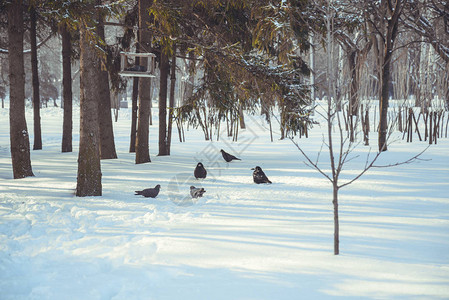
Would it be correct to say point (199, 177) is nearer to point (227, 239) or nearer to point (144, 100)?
point (144, 100)

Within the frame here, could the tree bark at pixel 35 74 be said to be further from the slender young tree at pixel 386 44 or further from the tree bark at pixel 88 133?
the slender young tree at pixel 386 44

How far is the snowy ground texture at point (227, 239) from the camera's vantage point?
3236 mm

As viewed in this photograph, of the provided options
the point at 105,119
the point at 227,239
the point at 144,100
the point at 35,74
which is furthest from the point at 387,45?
the point at 35,74

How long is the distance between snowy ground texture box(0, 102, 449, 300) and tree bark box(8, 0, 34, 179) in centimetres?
51

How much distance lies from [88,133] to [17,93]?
105 inches

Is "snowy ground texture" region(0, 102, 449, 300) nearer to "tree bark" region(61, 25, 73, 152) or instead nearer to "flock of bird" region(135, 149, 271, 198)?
"flock of bird" region(135, 149, 271, 198)

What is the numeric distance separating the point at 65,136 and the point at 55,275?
1047 cm

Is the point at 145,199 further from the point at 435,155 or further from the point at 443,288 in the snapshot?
the point at 435,155

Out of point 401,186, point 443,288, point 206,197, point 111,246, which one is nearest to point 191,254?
point 111,246

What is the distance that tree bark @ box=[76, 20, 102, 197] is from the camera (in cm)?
653

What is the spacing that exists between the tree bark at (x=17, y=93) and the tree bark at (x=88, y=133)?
238cm

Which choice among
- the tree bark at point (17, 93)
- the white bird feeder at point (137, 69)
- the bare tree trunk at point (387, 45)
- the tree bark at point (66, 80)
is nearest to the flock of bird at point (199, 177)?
the white bird feeder at point (137, 69)

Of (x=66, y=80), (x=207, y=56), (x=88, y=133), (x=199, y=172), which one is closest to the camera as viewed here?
(x=88, y=133)

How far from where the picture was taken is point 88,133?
6590 millimetres
